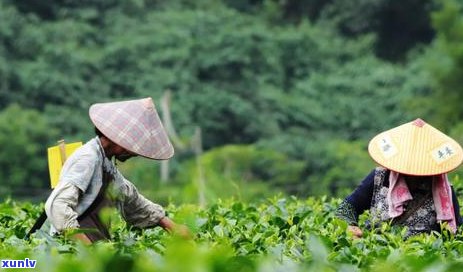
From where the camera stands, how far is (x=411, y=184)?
15.6ft

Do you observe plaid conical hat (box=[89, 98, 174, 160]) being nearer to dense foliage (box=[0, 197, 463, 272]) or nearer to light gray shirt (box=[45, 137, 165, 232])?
light gray shirt (box=[45, 137, 165, 232])

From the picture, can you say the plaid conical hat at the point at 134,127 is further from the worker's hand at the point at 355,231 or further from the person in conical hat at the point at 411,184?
the person in conical hat at the point at 411,184

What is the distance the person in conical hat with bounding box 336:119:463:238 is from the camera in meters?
4.62

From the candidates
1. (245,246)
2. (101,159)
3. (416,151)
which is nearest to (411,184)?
(416,151)

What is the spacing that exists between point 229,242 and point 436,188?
4.18 ft

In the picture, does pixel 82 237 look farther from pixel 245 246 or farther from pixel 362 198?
pixel 362 198

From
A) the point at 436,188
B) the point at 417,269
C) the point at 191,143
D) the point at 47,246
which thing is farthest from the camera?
the point at 191,143

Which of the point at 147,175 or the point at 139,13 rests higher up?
the point at 139,13

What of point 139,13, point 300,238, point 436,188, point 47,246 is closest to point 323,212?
point 436,188

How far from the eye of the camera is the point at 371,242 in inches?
Result: 158

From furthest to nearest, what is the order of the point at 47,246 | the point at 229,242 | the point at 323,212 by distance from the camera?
the point at 323,212 → the point at 229,242 → the point at 47,246

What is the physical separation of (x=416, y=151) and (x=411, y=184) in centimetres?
17

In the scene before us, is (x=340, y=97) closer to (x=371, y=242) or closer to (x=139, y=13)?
(x=139, y=13)

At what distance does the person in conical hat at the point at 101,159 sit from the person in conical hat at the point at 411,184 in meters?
0.99
